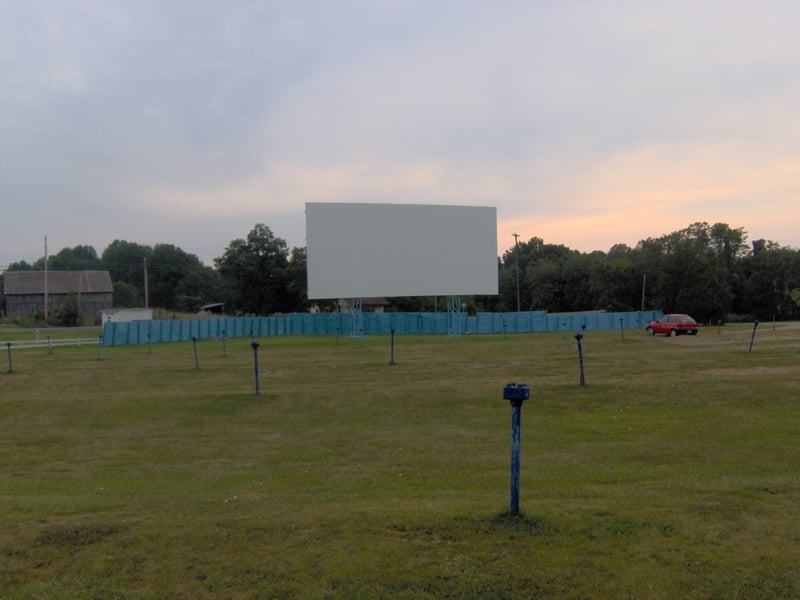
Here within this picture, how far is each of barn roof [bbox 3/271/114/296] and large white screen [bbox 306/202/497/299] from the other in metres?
64.2

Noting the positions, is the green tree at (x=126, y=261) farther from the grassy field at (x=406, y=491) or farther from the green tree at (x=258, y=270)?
the grassy field at (x=406, y=491)

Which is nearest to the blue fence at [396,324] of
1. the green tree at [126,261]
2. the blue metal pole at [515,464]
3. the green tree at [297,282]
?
the green tree at [297,282]

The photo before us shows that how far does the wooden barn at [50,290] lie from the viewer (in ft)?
327

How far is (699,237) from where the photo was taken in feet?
322

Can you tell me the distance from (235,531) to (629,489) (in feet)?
12.6

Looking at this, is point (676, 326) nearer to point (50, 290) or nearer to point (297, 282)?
point (297, 282)

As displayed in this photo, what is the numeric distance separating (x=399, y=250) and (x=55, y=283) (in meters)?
70.3

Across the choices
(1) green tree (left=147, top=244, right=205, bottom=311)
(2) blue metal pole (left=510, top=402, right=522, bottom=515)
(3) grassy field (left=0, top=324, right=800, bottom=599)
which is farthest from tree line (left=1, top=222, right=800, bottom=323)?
(2) blue metal pole (left=510, top=402, right=522, bottom=515)

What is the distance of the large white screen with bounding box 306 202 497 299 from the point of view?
49844mm

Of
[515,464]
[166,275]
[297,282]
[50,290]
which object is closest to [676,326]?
[515,464]

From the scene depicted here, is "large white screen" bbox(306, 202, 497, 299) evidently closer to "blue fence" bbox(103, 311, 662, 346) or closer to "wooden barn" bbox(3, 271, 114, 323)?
"blue fence" bbox(103, 311, 662, 346)

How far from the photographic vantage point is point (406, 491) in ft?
24.3

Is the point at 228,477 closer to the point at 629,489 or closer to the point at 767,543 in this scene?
the point at 629,489

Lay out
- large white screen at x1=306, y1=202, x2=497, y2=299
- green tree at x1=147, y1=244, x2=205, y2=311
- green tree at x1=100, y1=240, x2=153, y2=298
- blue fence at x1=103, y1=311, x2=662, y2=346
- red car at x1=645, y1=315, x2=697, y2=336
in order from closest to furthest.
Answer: red car at x1=645, y1=315, x2=697, y2=336 → large white screen at x1=306, y1=202, x2=497, y2=299 → blue fence at x1=103, y1=311, x2=662, y2=346 → green tree at x1=147, y1=244, x2=205, y2=311 → green tree at x1=100, y1=240, x2=153, y2=298
